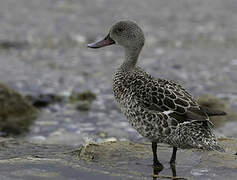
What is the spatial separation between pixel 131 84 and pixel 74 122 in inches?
176

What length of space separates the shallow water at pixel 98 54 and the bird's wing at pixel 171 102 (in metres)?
3.51

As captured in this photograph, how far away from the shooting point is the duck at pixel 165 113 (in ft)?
19.8

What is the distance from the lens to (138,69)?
7.12 meters

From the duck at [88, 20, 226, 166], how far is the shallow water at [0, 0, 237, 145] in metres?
3.28

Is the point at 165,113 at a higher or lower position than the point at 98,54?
lower

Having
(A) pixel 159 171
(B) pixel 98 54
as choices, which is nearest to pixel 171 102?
(A) pixel 159 171

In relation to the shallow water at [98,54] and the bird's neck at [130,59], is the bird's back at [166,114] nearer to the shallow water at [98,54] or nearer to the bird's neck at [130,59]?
the bird's neck at [130,59]

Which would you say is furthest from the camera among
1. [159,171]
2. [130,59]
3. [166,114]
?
[130,59]

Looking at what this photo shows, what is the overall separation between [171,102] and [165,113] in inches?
6.0

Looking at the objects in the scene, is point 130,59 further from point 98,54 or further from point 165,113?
point 98,54

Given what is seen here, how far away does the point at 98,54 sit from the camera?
1595cm

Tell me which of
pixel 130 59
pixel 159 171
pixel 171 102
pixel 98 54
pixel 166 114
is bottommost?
pixel 159 171

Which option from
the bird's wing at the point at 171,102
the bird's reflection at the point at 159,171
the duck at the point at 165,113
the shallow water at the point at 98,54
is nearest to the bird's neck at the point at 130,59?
the duck at the point at 165,113

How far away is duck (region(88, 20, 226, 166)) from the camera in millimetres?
6023
